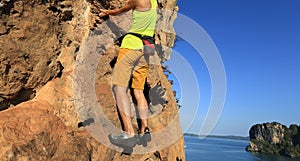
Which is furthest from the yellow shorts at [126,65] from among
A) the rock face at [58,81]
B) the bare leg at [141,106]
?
the rock face at [58,81]

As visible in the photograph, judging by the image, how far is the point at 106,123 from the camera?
6.22m

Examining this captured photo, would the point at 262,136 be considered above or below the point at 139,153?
below

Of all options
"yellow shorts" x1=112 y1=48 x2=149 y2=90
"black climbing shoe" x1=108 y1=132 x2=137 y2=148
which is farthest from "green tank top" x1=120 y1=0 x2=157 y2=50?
"black climbing shoe" x1=108 y1=132 x2=137 y2=148

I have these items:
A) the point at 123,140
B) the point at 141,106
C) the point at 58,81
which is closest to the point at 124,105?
the point at 141,106

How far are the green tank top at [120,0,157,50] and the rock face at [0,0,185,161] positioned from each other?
4.32 feet

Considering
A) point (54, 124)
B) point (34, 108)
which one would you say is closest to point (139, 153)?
point (54, 124)

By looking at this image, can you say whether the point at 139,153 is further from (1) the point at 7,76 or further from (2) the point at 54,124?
(1) the point at 7,76

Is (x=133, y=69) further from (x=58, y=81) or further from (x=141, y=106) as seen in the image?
(x=58, y=81)

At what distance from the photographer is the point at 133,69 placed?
602 cm

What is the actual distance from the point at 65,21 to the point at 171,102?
4.21m

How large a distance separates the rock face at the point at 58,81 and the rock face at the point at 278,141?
615 feet

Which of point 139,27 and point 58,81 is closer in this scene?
point 139,27

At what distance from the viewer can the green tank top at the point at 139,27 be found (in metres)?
5.83

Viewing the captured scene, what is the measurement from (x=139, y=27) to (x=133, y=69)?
92 cm
